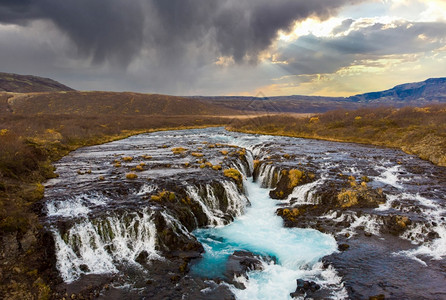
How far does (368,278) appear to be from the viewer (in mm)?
14656

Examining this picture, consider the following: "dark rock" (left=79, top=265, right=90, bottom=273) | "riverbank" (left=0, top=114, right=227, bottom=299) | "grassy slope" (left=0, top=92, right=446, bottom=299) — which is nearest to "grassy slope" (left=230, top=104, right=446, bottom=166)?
"grassy slope" (left=0, top=92, right=446, bottom=299)

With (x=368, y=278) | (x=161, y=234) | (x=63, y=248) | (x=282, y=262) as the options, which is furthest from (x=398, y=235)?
(x=63, y=248)

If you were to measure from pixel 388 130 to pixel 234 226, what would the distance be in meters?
55.2

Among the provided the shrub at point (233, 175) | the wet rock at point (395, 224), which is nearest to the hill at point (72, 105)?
the shrub at point (233, 175)

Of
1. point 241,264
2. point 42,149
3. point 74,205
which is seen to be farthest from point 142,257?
point 42,149

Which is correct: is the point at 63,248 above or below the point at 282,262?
above

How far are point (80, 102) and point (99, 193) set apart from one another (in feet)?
589

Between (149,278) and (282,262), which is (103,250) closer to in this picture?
(149,278)

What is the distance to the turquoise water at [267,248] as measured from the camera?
49.0 feet

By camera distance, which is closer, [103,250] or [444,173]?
[103,250]

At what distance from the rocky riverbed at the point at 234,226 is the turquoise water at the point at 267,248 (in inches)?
5.0

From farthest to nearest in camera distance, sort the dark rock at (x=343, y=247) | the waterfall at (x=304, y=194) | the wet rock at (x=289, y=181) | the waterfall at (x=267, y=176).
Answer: the waterfall at (x=267, y=176) → the wet rock at (x=289, y=181) → the waterfall at (x=304, y=194) → the dark rock at (x=343, y=247)

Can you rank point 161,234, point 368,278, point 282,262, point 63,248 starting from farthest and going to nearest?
point 161,234 → point 282,262 → point 63,248 → point 368,278

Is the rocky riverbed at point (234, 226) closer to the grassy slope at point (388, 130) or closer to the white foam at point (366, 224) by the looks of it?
the white foam at point (366, 224)
